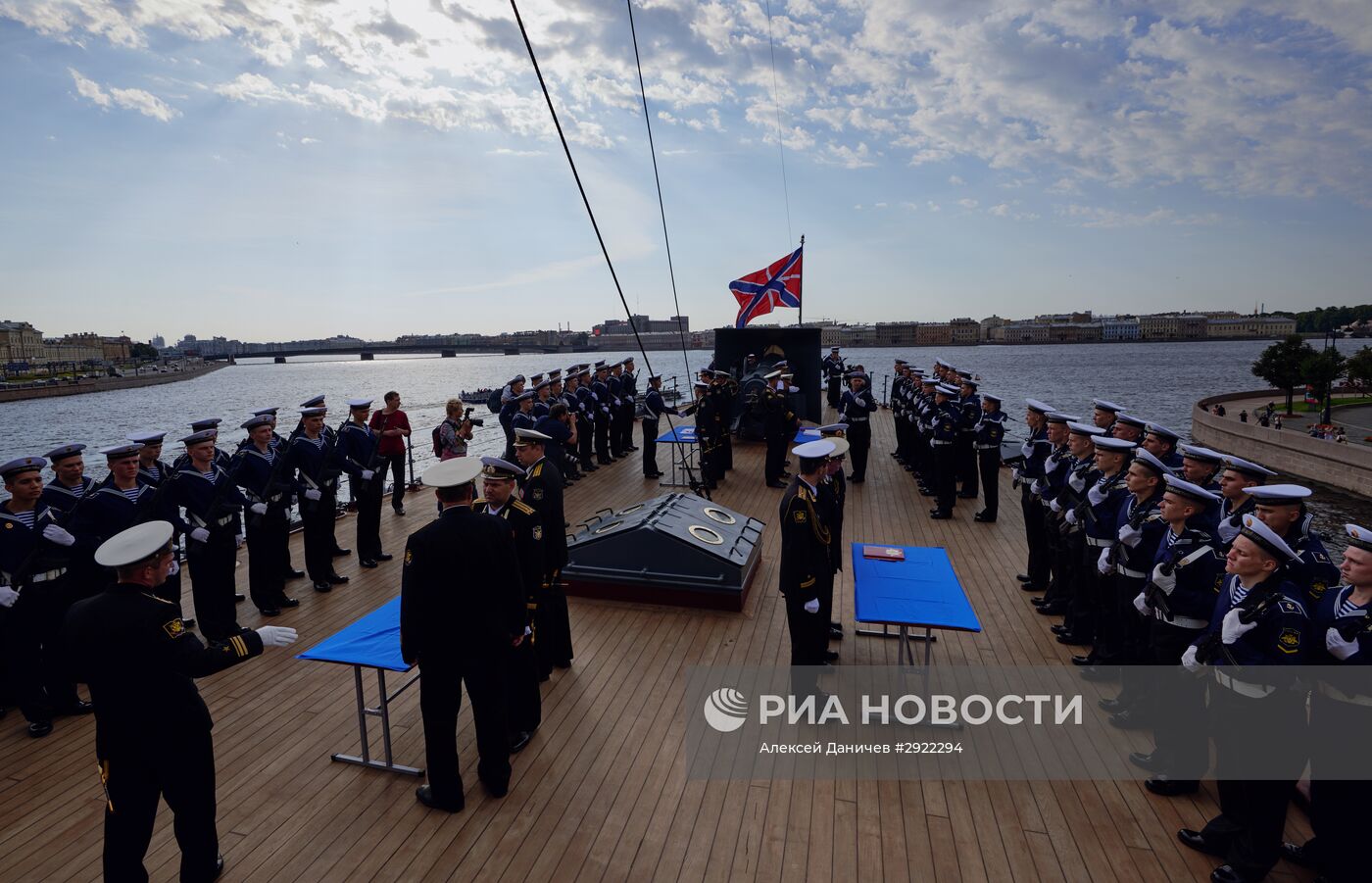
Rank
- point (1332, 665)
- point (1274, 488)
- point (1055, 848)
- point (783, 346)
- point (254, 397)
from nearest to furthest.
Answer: point (1332, 665) → point (1055, 848) → point (1274, 488) → point (783, 346) → point (254, 397)

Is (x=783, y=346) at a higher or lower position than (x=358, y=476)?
higher

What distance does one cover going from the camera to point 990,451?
935 centimetres

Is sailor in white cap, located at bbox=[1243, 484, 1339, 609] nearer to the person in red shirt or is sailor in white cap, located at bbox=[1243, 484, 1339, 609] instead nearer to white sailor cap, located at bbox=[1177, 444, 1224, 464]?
white sailor cap, located at bbox=[1177, 444, 1224, 464]

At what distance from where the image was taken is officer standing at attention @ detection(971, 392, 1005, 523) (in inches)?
365

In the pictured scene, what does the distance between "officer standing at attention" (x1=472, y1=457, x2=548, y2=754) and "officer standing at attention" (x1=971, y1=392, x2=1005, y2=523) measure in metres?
7.01

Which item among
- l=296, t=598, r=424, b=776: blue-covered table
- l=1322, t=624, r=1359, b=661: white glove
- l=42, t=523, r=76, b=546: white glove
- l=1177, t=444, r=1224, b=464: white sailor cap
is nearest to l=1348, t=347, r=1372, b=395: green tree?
l=1177, t=444, r=1224, b=464: white sailor cap

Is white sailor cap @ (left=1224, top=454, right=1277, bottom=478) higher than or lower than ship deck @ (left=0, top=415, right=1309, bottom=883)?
higher

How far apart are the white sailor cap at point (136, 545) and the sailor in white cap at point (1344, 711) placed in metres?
4.89

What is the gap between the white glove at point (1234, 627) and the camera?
3.12 metres

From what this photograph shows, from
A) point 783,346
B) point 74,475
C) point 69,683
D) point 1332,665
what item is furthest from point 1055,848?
point 783,346

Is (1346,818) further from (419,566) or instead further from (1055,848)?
(419,566)

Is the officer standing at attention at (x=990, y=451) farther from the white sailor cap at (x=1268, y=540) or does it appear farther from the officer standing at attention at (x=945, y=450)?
the white sailor cap at (x=1268, y=540)

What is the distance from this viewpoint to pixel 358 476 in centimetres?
768

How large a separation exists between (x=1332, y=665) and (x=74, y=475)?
25.6 feet
